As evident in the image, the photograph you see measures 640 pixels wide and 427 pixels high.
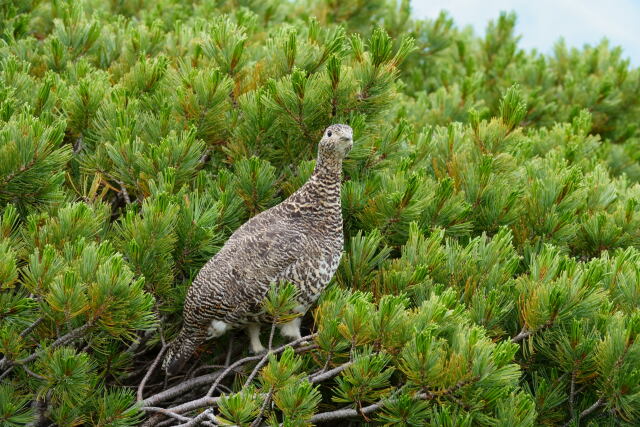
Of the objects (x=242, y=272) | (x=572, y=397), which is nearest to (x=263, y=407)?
(x=242, y=272)

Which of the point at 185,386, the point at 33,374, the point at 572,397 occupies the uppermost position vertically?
the point at 572,397

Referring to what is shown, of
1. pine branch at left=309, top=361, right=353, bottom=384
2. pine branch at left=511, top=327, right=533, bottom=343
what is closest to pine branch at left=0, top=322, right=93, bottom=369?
pine branch at left=309, top=361, right=353, bottom=384

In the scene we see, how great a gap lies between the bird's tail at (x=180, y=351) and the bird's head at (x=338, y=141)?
1.05 metres

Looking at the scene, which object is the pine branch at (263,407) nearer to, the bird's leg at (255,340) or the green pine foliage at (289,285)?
the green pine foliage at (289,285)

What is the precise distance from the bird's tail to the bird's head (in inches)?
41.5

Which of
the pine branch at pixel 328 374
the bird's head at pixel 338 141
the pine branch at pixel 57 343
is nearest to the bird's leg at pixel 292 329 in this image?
the pine branch at pixel 328 374

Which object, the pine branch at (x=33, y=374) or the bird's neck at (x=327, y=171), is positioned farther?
the bird's neck at (x=327, y=171)

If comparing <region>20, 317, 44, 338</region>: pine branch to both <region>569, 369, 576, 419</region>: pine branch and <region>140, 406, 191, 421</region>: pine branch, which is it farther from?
<region>569, 369, 576, 419</region>: pine branch

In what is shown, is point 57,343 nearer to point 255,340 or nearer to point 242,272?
point 242,272

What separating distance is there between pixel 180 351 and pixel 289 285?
82 centimetres

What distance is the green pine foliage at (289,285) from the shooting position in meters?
3.09

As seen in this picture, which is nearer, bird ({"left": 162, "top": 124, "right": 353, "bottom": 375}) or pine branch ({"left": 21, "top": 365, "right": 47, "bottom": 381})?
pine branch ({"left": 21, "top": 365, "right": 47, "bottom": 381})

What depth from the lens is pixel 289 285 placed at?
3.29 metres

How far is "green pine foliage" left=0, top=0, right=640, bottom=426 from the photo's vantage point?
3090 mm
